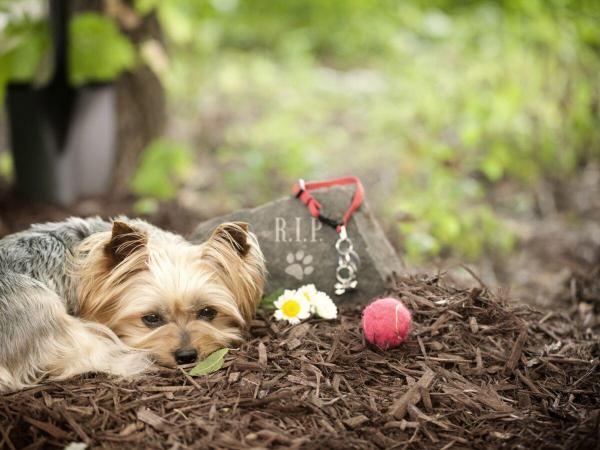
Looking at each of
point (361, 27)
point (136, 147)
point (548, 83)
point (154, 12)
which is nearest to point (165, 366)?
point (136, 147)

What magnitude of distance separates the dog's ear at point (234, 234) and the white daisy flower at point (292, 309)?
1.48ft

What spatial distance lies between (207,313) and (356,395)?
956mm

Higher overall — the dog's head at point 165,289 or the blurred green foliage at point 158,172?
the dog's head at point 165,289

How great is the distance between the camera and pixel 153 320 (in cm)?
360

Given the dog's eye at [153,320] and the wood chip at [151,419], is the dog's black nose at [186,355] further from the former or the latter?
the wood chip at [151,419]

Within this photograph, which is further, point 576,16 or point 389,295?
point 576,16

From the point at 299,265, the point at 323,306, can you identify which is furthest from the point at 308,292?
the point at 299,265

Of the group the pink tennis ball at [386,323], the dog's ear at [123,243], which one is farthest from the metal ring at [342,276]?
the dog's ear at [123,243]

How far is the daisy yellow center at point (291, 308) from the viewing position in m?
3.92

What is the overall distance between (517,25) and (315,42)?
6.63 meters

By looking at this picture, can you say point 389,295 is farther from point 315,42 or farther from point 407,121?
point 315,42

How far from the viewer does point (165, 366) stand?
3.48 metres

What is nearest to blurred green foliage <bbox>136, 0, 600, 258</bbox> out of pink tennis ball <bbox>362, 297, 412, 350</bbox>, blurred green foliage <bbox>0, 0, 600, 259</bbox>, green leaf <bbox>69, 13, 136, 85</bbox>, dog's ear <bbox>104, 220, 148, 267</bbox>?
blurred green foliage <bbox>0, 0, 600, 259</bbox>

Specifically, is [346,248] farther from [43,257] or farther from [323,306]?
[43,257]
